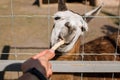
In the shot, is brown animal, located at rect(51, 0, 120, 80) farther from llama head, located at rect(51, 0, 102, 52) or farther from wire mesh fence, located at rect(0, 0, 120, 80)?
wire mesh fence, located at rect(0, 0, 120, 80)

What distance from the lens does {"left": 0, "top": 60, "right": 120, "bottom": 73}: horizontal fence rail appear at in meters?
1.99

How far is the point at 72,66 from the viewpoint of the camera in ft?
6.55

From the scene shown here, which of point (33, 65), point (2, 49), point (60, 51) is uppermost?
point (33, 65)

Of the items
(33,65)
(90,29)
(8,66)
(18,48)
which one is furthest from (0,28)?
(33,65)

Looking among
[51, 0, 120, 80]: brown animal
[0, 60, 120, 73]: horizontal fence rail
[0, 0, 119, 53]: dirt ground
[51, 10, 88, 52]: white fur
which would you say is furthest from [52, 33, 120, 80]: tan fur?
[0, 0, 119, 53]: dirt ground

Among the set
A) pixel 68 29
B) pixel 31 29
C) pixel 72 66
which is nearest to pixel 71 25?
pixel 68 29

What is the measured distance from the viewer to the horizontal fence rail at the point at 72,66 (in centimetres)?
199

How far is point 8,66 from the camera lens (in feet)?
6.53

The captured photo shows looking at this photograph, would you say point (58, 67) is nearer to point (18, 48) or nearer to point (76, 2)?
point (18, 48)

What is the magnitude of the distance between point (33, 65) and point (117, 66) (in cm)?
96

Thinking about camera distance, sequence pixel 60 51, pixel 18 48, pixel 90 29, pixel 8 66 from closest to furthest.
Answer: pixel 8 66, pixel 60 51, pixel 18 48, pixel 90 29

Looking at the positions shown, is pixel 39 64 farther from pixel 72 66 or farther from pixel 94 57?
pixel 94 57

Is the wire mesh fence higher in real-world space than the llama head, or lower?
lower

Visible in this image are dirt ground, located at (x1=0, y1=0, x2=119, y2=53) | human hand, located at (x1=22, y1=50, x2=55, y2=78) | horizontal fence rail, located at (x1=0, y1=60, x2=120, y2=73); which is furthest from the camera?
dirt ground, located at (x1=0, y1=0, x2=119, y2=53)
